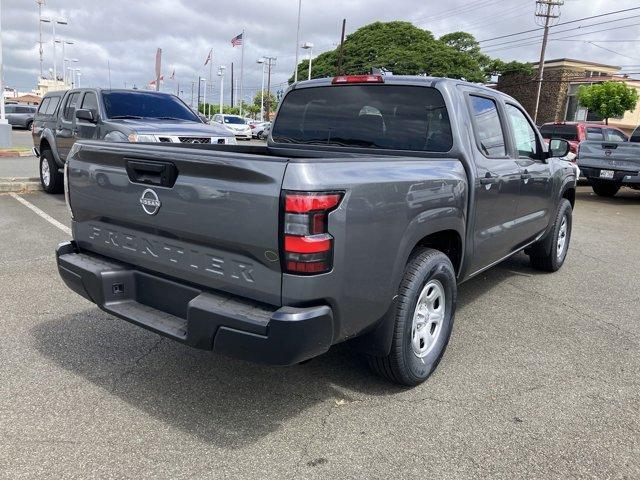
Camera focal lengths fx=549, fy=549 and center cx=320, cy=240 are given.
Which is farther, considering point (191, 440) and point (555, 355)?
point (555, 355)

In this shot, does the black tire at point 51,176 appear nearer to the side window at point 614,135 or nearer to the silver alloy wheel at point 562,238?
the silver alloy wheel at point 562,238

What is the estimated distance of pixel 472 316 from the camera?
472cm

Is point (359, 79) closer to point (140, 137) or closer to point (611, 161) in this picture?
point (140, 137)

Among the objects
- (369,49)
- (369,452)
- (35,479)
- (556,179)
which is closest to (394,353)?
(369,452)

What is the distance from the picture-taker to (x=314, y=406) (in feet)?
10.4

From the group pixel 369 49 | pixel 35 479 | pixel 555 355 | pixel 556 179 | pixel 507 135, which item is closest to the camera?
pixel 35 479

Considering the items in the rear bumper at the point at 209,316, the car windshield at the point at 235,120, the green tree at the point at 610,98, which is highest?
the green tree at the point at 610,98

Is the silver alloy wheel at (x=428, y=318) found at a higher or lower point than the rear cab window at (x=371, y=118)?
lower

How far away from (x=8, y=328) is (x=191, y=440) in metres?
2.16

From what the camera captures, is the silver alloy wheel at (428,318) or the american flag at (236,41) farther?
the american flag at (236,41)

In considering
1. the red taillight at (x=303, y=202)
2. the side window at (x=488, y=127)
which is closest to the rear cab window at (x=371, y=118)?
the side window at (x=488, y=127)

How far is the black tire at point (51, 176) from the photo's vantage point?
10.2 m

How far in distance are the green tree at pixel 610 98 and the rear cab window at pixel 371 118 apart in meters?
36.9

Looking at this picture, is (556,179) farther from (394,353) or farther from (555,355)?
(394,353)
